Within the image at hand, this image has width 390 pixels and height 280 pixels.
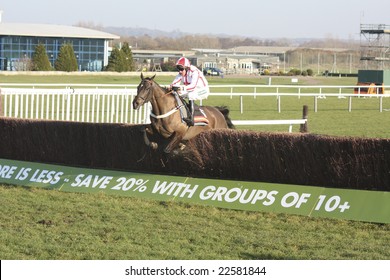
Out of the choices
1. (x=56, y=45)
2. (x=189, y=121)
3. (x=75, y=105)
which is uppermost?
(x=189, y=121)

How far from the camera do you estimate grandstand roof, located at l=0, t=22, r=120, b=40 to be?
7125cm

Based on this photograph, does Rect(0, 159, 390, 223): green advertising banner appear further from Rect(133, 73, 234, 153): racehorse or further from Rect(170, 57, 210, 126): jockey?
Rect(170, 57, 210, 126): jockey

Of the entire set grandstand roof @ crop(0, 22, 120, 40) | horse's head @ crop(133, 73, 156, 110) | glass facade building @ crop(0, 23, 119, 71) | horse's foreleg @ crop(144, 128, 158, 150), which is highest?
horse's head @ crop(133, 73, 156, 110)

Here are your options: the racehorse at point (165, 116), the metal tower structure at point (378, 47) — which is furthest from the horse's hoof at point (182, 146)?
the metal tower structure at point (378, 47)

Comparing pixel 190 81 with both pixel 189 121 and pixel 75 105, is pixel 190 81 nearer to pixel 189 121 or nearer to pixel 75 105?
pixel 189 121

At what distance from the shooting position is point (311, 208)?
923cm

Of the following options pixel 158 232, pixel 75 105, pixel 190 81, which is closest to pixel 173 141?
pixel 190 81

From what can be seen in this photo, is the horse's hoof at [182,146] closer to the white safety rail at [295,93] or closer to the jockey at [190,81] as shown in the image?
the jockey at [190,81]

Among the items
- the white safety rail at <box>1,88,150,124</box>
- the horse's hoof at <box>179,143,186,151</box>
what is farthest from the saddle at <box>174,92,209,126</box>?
the white safety rail at <box>1,88,150,124</box>

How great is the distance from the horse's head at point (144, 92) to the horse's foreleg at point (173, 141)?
580mm

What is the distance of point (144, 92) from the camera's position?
10.8 metres

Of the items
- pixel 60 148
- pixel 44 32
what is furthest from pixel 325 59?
pixel 60 148

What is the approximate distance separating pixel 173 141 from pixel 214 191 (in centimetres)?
113

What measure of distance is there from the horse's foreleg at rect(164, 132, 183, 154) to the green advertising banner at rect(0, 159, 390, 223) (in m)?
0.37
